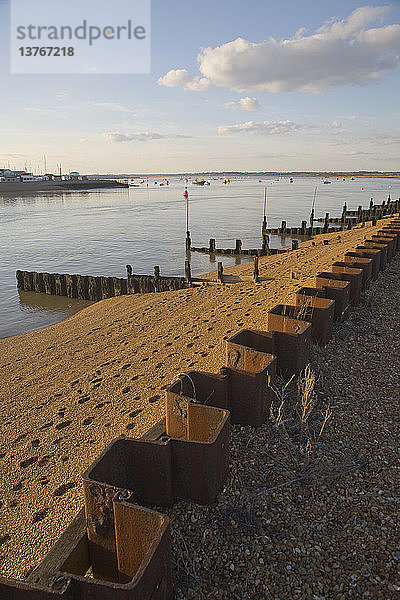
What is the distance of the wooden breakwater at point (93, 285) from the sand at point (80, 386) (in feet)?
12.7

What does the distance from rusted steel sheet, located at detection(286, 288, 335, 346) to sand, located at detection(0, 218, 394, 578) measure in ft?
5.58

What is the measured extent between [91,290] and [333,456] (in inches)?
735

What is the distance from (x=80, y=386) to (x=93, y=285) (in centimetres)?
1343

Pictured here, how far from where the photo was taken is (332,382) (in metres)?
6.50

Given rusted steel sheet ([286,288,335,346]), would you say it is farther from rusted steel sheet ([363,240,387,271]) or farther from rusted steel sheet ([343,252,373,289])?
rusted steel sheet ([363,240,387,271])

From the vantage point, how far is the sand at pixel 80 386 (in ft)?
16.7

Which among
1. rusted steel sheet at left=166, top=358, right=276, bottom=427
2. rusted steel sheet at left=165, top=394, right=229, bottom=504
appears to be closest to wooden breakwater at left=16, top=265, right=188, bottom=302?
rusted steel sheet at left=166, top=358, right=276, bottom=427

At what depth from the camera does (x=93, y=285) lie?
2177cm

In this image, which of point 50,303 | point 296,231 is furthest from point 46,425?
point 296,231

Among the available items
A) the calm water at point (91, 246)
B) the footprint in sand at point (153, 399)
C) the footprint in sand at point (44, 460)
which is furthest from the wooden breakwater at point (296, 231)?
the footprint in sand at point (44, 460)

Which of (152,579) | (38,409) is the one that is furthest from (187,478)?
(38,409)

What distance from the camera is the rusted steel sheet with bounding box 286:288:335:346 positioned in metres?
7.39

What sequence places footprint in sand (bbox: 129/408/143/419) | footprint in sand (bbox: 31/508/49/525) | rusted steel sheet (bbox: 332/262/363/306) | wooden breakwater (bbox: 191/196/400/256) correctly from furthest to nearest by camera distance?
1. wooden breakwater (bbox: 191/196/400/256)
2. rusted steel sheet (bbox: 332/262/363/306)
3. footprint in sand (bbox: 129/408/143/419)
4. footprint in sand (bbox: 31/508/49/525)

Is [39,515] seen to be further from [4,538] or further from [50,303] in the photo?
[50,303]
